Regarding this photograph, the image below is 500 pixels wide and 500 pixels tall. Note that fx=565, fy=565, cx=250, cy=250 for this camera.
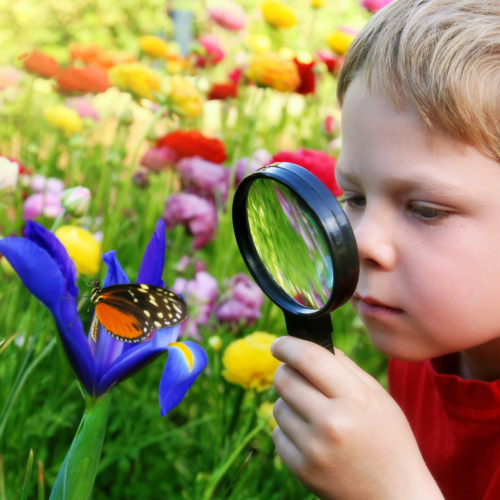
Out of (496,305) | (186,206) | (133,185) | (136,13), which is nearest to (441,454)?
(496,305)

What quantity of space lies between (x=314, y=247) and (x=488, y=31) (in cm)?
28

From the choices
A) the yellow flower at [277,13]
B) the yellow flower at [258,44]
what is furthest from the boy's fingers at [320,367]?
the yellow flower at [277,13]

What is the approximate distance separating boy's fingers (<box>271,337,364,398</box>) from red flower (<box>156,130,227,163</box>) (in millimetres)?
748

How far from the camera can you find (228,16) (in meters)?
1.94

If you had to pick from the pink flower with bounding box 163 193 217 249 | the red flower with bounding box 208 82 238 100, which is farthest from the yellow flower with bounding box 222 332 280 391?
the red flower with bounding box 208 82 238 100

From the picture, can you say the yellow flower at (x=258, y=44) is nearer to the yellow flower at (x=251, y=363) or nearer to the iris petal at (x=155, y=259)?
the yellow flower at (x=251, y=363)

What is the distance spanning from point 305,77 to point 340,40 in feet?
0.55

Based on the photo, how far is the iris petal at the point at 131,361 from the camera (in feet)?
1.52

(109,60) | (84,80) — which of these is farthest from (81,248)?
(109,60)

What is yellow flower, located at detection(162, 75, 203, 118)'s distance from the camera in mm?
1118

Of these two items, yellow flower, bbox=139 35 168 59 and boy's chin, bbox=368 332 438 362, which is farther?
yellow flower, bbox=139 35 168 59

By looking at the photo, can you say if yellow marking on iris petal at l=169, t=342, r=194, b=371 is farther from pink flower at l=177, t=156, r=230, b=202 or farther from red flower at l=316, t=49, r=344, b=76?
red flower at l=316, t=49, r=344, b=76

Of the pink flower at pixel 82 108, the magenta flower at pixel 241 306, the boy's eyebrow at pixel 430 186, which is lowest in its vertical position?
the pink flower at pixel 82 108

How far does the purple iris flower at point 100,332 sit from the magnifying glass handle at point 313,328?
9 cm
